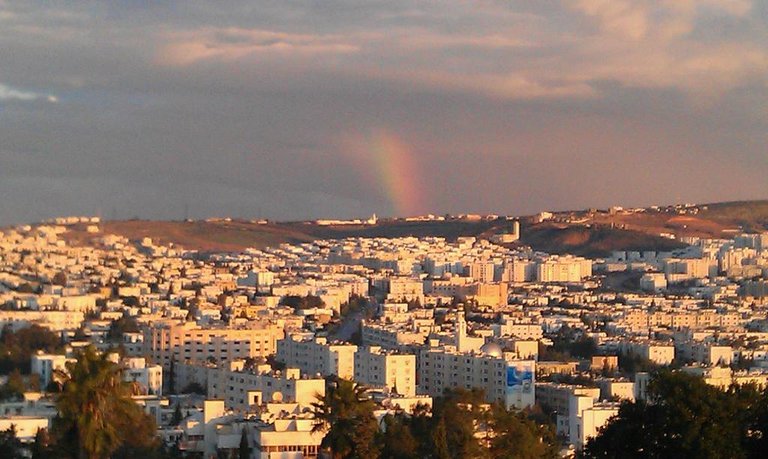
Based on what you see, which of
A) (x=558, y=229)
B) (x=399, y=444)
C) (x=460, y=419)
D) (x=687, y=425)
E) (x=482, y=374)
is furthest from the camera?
(x=558, y=229)

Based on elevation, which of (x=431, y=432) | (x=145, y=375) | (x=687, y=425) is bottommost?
(x=431, y=432)

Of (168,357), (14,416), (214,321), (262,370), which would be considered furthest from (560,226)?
(14,416)

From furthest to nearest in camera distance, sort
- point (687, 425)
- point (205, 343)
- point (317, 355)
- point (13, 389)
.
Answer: point (205, 343) < point (317, 355) < point (13, 389) < point (687, 425)

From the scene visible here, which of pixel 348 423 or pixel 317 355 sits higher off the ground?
pixel 317 355

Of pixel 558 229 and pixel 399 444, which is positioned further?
pixel 558 229

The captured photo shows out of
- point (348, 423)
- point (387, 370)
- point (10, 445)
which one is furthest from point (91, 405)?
point (387, 370)

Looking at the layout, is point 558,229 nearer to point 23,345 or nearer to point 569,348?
point 569,348

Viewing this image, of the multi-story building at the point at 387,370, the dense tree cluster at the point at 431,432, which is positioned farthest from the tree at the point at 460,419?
the multi-story building at the point at 387,370

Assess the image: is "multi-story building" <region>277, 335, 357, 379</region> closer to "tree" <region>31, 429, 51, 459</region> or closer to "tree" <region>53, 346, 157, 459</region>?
"tree" <region>31, 429, 51, 459</region>
